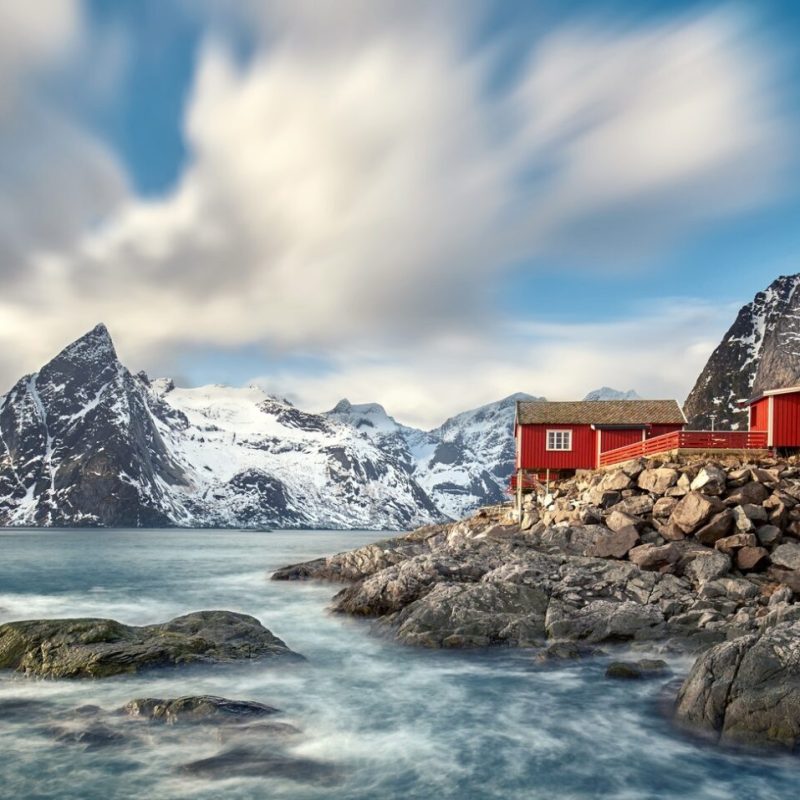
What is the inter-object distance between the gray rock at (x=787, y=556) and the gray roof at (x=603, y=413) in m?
23.5

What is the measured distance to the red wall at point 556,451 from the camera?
5308cm

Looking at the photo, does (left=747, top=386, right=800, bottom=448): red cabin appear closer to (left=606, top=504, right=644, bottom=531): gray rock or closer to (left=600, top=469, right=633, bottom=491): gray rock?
(left=600, top=469, right=633, bottom=491): gray rock

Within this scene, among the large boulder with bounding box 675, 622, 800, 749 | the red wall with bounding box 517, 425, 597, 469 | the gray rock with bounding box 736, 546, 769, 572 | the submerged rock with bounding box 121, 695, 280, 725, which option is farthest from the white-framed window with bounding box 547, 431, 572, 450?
the submerged rock with bounding box 121, 695, 280, 725

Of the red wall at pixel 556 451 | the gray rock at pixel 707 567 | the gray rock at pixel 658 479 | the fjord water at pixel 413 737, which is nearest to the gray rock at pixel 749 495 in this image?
the gray rock at pixel 658 479

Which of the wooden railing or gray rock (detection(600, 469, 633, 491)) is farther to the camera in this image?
the wooden railing

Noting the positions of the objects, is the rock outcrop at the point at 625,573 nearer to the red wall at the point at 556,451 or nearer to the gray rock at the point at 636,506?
the gray rock at the point at 636,506

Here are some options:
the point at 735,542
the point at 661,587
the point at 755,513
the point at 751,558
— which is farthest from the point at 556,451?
the point at 661,587

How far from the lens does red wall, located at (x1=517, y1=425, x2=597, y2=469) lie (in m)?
53.1

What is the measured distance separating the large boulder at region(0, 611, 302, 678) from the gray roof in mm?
34572

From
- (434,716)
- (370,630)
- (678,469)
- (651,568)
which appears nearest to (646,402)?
(678,469)

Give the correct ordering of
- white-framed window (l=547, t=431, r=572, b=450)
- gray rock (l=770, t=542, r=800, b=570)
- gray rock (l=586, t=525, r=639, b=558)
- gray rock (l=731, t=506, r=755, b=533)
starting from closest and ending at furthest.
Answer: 1. gray rock (l=770, t=542, r=800, b=570)
2. gray rock (l=731, t=506, r=755, b=533)
3. gray rock (l=586, t=525, r=639, b=558)
4. white-framed window (l=547, t=431, r=572, b=450)

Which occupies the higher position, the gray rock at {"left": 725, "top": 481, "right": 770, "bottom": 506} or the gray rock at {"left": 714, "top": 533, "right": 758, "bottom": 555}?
the gray rock at {"left": 725, "top": 481, "right": 770, "bottom": 506}

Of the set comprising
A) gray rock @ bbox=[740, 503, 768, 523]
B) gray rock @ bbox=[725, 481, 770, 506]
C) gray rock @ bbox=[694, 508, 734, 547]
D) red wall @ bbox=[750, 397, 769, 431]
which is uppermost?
red wall @ bbox=[750, 397, 769, 431]

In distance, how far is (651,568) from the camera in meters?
29.2
